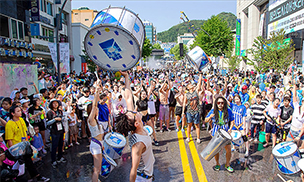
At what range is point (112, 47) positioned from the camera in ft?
12.6

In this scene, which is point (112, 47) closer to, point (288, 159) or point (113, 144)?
point (113, 144)

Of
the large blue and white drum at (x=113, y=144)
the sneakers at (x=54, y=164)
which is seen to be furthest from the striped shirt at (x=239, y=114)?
the sneakers at (x=54, y=164)

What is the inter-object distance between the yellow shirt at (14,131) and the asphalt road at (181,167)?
3.29ft

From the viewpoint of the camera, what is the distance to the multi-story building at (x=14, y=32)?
1105 cm

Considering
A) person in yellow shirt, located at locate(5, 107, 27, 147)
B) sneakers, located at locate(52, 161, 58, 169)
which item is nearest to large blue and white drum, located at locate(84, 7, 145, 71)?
person in yellow shirt, located at locate(5, 107, 27, 147)

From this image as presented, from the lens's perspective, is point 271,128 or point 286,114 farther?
point 271,128

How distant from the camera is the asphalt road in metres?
4.82

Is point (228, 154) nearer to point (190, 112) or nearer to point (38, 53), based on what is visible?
point (190, 112)

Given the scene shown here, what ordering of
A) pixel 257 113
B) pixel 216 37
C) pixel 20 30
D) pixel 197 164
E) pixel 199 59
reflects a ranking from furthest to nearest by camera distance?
pixel 216 37
pixel 20 30
pixel 199 59
pixel 257 113
pixel 197 164

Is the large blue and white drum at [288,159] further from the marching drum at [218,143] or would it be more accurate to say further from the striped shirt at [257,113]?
the striped shirt at [257,113]

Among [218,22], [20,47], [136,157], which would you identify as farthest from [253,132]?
[218,22]

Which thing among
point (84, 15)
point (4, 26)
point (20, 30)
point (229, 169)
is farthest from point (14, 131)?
point (84, 15)

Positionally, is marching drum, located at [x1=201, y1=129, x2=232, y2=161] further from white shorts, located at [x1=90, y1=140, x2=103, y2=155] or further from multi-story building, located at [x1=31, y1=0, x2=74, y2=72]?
multi-story building, located at [x1=31, y1=0, x2=74, y2=72]

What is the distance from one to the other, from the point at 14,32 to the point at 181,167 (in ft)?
37.7
